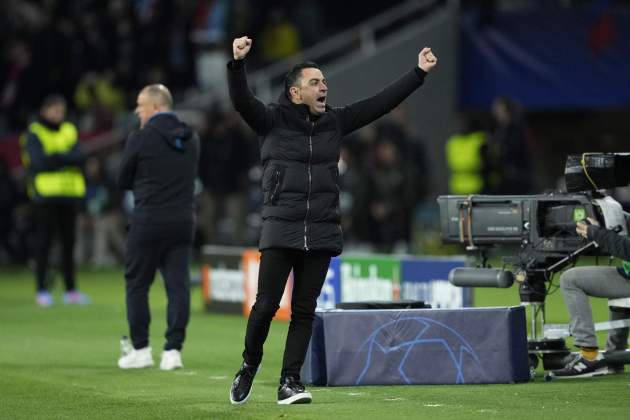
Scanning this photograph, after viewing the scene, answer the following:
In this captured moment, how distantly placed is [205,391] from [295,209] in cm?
168

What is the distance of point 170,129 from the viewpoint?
37.6ft

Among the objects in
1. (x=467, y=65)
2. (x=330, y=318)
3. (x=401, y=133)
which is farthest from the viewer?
(x=467, y=65)

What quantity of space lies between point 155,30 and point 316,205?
18769 mm

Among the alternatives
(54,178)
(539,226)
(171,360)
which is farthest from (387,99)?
(54,178)

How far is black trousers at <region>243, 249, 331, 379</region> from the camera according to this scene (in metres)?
9.11

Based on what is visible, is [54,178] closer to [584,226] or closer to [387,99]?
[387,99]

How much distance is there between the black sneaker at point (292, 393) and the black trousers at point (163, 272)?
2388mm

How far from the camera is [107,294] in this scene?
1905 cm

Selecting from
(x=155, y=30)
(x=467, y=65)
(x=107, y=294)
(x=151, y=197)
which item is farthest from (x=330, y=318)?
(x=155, y=30)

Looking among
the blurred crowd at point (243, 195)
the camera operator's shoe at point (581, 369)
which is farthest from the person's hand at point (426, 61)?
the blurred crowd at point (243, 195)

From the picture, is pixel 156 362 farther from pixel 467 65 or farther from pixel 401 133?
pixel 467 65

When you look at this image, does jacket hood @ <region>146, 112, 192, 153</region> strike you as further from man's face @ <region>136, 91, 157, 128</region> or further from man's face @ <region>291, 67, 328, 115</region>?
man's face @ <region>291, 67, 328, 115</region>

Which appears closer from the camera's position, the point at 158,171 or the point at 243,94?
the point at 243,94

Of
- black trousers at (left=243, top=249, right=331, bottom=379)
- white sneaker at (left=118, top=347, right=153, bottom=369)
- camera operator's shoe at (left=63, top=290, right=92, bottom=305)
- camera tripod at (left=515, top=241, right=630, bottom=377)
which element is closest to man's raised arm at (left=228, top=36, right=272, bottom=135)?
black trousers at (left=243, top=249, right=331, bottom=379)
